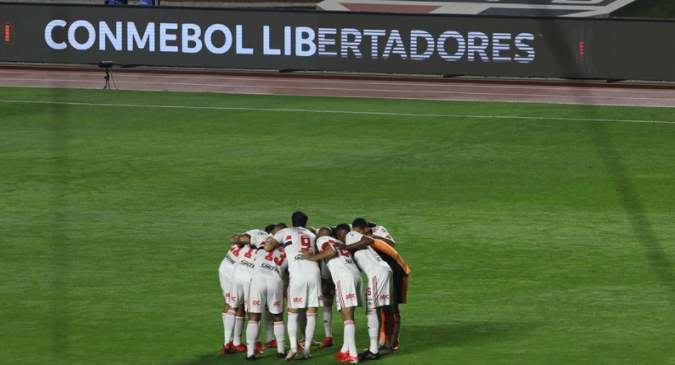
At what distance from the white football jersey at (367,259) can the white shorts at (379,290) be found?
0.24 ft

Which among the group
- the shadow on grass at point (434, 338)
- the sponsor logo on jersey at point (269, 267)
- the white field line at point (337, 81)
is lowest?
the shadow on grass at point (434, 338)

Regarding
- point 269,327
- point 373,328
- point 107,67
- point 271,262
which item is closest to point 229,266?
point 271,262

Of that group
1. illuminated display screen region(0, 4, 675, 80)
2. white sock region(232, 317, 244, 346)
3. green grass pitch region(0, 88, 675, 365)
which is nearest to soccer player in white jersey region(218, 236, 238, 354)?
white sock region(232, 317, 244, 346)

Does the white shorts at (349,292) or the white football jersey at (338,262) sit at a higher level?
the white football jersey at (338,262)

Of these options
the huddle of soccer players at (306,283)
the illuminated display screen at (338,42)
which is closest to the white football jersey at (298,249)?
the huddle of soccer players at (306,283)

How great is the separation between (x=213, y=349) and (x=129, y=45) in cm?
2920

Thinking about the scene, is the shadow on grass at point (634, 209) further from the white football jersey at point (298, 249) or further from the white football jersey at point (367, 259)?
the white football jersey at point (298, 249)

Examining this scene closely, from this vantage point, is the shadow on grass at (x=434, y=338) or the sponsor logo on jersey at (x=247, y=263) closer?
the shadow on grass at (x=434, y=338)

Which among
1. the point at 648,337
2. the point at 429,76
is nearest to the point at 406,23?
the point at 429,76

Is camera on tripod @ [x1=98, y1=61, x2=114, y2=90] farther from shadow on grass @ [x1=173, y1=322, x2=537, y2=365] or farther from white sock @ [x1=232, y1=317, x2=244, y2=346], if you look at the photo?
white sock @ [x1=232, y1=317, x2=244, y2=346]

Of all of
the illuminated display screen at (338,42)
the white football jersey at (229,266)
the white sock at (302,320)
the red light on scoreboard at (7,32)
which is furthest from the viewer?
the red light on scoreboard at (7,32)

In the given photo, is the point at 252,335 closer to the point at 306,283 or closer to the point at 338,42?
the point at 306,283

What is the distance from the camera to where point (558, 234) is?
2270 centimetres

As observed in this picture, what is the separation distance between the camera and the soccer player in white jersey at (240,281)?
50.7 ft
